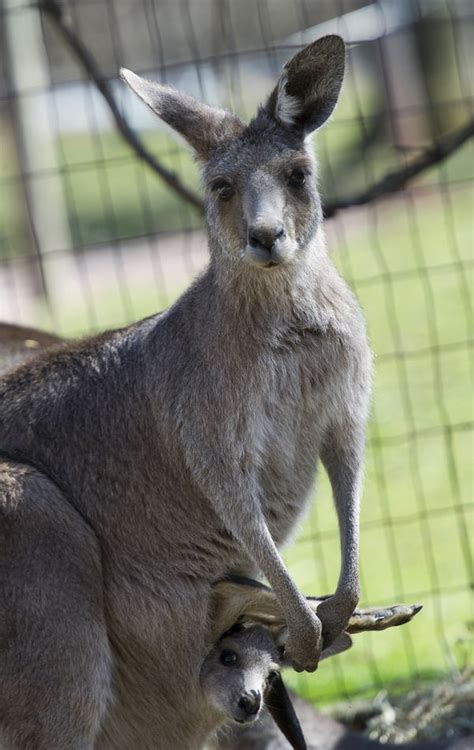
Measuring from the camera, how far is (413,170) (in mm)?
6105

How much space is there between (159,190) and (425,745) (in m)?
12.3

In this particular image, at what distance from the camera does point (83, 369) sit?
4.74 meters

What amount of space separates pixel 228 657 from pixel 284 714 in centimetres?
30

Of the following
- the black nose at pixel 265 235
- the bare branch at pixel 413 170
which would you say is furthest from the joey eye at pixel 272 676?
the bare branch at pixel 413 170

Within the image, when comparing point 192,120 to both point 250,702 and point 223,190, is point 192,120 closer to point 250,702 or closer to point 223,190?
point 223,190

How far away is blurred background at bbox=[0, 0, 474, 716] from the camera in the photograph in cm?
663

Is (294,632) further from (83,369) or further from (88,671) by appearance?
(83,369)

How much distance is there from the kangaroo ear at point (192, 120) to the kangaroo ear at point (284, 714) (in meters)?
1.90

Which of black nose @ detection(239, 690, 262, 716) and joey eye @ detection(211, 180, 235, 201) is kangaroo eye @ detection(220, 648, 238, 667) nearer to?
black nose @ detection(239, 690, 262, 716)

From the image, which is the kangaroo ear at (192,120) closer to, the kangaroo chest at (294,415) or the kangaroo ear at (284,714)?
the kangaroo chest at (294,415)

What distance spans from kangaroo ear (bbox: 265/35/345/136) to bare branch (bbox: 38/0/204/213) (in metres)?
1.82

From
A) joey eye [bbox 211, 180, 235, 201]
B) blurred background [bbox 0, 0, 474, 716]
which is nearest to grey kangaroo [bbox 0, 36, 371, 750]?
Result: joey eye [bbox 211, 180, 235, 201]

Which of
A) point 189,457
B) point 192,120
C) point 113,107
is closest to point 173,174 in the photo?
point 113,107

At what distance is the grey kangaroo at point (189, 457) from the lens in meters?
4.19
